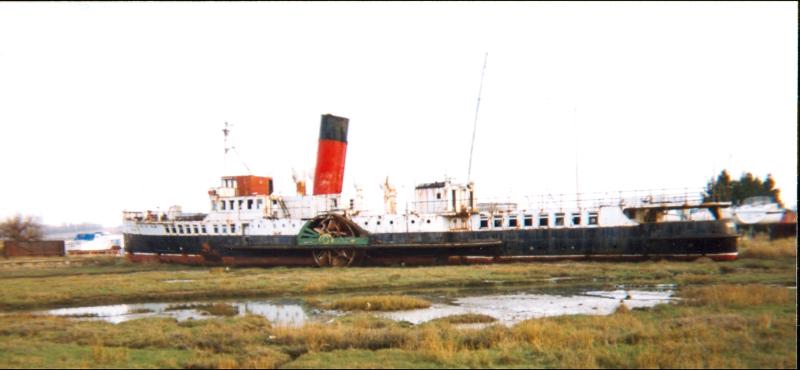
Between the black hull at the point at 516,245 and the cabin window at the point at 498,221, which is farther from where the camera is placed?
the cabin window at the point at 498,221

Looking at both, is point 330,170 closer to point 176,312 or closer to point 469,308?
point 176,312

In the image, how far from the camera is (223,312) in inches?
813

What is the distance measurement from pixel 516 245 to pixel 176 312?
21442 millimetres

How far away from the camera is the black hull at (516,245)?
33844 millimetres

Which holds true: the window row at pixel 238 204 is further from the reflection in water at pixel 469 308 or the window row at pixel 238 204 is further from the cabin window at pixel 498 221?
the reflection in water at pixel 469 308

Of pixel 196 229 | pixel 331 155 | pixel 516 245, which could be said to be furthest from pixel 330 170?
pixel 516 245

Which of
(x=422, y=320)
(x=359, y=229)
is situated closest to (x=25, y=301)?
(x=422, y=320)

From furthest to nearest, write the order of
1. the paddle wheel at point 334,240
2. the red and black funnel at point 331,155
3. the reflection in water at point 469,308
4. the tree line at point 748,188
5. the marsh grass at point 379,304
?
the tree line at point 748,188 < the red and black funnel at point 331,155 < the paddle wheel at point 334,240 < the marsh grass at point 379,304 < the reflection in water at point 469,308

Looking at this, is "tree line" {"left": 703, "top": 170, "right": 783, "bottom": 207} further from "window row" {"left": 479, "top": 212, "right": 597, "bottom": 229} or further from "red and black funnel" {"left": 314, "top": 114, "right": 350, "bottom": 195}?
"red and black funnel" {"left": 314, "top": 114, "right": 350, "bottom": 195}

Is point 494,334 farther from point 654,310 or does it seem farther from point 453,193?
point 453,193

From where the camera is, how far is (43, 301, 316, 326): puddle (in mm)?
19609

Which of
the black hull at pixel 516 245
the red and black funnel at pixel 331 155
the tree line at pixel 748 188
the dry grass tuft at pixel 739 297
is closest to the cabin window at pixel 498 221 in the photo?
the black hull at pixel 516 245

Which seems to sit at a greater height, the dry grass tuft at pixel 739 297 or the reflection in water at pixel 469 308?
the dry grass tuft at pixel 739 297

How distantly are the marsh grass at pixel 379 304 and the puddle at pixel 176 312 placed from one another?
1.19m
